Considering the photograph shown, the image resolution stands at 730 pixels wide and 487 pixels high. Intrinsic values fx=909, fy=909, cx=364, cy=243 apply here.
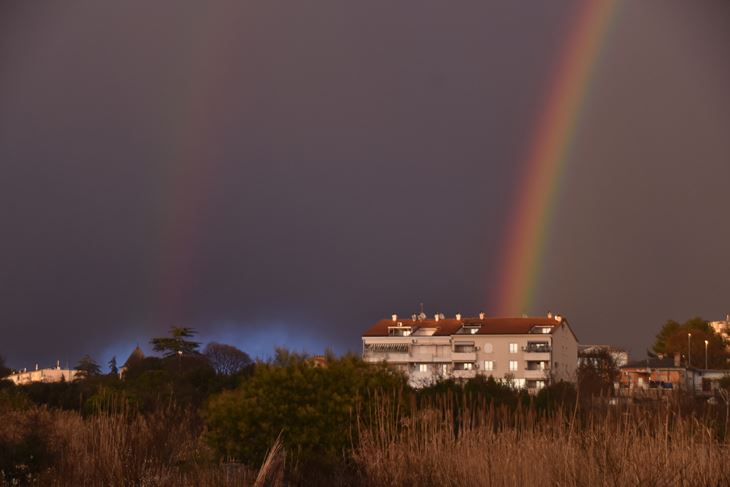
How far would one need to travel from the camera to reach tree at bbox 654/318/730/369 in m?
89.6

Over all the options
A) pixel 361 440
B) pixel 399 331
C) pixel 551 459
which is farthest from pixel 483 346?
pixel 551 459

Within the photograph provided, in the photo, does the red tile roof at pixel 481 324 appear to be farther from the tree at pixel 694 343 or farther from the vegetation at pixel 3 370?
the vegetation at pixel 3 370

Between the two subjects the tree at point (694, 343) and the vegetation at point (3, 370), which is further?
the tree at point (694, 343)

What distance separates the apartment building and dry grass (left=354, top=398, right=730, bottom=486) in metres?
75.9

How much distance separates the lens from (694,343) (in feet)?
304

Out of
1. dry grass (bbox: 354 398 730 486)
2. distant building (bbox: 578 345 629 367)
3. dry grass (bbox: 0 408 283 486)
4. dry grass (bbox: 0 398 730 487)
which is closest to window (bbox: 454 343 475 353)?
distant building (bbox: 578 345 629 367)

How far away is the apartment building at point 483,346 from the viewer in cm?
8900

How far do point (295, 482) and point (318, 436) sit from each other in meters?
4.04

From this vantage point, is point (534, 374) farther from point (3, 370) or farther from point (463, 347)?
point (3, 370)

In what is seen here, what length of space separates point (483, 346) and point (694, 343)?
2168 centimetres

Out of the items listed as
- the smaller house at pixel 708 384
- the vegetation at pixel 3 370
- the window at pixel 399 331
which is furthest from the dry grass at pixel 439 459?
the window at pixel 399 331

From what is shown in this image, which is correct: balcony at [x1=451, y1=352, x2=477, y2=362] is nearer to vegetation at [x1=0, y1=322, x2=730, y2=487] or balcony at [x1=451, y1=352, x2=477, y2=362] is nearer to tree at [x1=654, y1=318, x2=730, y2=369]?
tree at [x1=654, y1=318, x2=730, y2=369]

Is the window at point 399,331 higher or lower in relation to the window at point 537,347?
higher

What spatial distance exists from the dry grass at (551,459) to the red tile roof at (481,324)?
7985 cm
